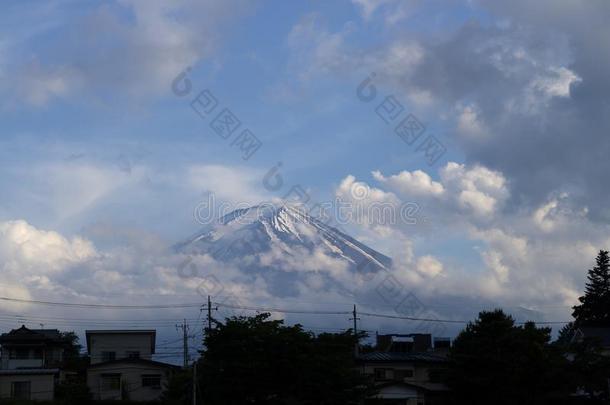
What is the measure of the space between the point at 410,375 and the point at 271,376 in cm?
1469

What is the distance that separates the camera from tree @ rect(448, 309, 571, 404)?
135ft

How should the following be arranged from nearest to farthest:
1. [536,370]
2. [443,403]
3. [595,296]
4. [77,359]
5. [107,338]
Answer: [536,370], [443,403], [107,338], [77,359], [595,296]

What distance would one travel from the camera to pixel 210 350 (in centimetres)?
3753

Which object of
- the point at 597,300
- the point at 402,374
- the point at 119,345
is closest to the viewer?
the point at 402,374

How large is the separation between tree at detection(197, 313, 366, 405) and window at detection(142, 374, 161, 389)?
10.5m

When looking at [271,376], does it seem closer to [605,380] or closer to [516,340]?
[516,340]

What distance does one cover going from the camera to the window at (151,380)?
46.9 meters

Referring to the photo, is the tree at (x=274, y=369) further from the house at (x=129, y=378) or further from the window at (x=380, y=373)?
the house at (x=129, y=378)

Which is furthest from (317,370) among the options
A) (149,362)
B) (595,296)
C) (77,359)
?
(595,296)

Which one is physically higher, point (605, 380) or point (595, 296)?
point (595, 296)

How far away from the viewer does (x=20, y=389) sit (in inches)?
1753

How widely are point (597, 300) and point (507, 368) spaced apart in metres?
36.7

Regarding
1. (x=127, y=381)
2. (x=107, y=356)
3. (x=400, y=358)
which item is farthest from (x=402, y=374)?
(x=107, y=356)

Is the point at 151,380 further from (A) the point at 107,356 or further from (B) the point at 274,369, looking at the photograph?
(B) the point at 274,369
